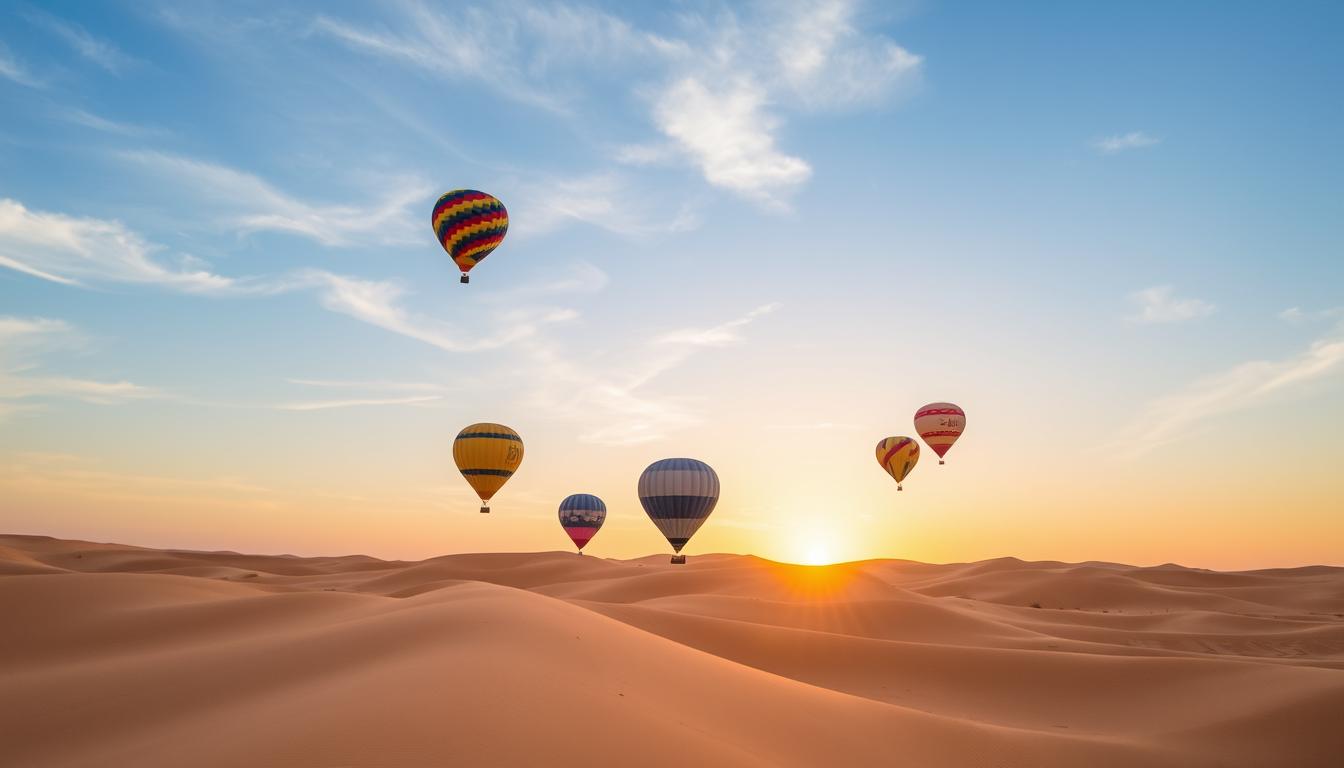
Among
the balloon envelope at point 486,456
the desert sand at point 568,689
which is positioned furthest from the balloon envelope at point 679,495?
the desert sand at point 568,689

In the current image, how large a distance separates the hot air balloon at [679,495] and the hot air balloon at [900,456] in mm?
14323

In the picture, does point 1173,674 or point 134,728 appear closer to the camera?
point 134,728

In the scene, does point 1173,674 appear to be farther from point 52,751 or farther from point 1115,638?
point 52,751

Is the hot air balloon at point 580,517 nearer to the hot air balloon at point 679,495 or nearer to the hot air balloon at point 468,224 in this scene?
the hot air balloon at point 679,495

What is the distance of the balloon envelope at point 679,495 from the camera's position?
30562mm

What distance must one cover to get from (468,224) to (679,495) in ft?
45.2

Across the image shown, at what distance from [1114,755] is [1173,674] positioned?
4.89 m

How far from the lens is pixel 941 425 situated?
39.4 metres

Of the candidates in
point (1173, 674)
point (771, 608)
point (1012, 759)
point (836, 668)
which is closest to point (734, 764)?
point (1012, 759)

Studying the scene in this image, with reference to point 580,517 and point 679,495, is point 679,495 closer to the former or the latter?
point 679,495

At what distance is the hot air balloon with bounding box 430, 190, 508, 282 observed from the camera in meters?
28.5

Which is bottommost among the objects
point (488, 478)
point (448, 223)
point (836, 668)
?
point (836, 668)

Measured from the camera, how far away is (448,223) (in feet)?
94.3

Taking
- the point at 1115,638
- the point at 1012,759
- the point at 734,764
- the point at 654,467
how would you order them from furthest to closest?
the point at 654,467
the point at 1115,638
the point at 1012,759
the point at 734,764
